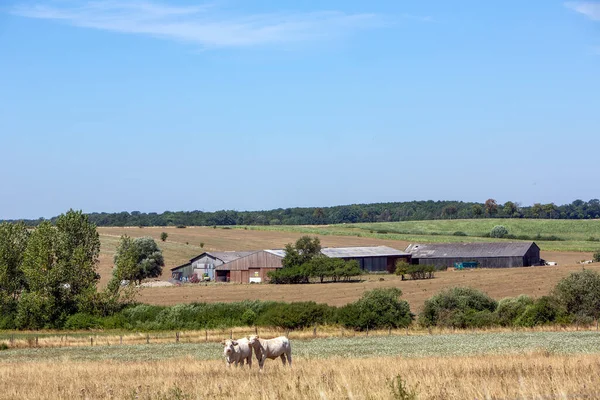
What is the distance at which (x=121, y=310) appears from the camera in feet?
213

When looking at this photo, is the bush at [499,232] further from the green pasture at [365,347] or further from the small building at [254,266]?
the green pasture at [365,347]

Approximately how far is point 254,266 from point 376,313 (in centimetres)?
5220

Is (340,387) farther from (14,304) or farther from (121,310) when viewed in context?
(14,304)

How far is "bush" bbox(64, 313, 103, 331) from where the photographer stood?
207 ft

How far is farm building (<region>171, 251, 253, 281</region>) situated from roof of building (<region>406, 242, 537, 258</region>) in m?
25.3

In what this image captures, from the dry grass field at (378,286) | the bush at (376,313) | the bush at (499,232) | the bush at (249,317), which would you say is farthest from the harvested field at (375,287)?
the bush at (499,232)

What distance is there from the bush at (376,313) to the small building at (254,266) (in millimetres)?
48864

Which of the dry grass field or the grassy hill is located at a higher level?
the grassy hill

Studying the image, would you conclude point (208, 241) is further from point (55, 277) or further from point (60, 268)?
point (55, 277)

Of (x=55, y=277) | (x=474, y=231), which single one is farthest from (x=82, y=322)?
(x=474, y=231)

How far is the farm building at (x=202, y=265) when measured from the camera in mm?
109144

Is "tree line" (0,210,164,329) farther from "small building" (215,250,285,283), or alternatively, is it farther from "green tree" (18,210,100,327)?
"small building" (215,250,285,283)

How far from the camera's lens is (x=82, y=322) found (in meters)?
63.1

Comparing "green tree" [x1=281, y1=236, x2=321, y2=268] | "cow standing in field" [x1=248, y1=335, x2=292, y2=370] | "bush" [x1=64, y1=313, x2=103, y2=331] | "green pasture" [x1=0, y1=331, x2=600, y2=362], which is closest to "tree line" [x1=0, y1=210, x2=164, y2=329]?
"bush" [x1=64, y1=313, x2=103, y2=331]
